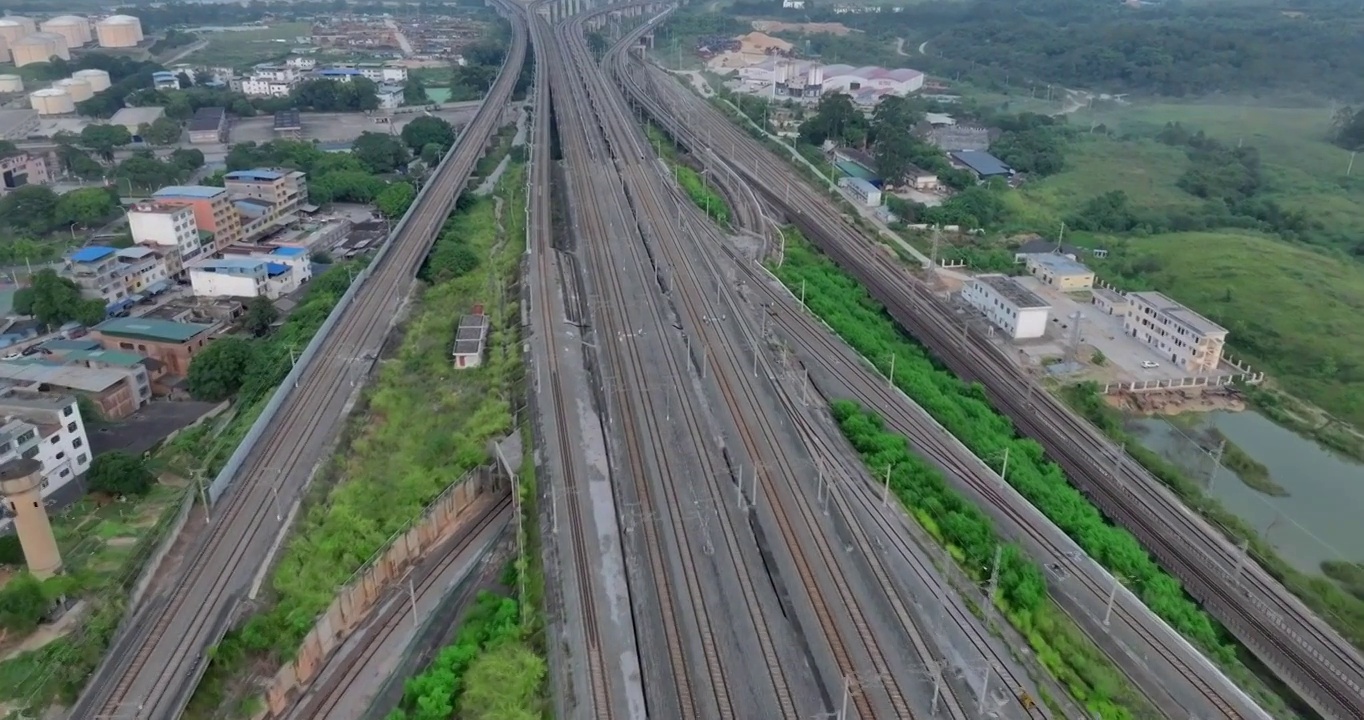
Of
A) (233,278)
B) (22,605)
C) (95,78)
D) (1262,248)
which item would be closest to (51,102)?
(95,78)

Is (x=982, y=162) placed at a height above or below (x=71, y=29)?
below

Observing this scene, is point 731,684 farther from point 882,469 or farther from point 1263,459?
point 1263,459

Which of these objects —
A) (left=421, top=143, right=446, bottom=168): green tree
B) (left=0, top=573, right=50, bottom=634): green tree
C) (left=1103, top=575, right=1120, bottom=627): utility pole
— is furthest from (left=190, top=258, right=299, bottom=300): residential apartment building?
(left=1103, top=575, right=1120, bottom=627): utility pole

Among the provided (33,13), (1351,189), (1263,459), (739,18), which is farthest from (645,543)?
(33,13)

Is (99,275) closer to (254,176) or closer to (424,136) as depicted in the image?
(254,176)

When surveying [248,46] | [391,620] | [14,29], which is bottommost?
[391,620]

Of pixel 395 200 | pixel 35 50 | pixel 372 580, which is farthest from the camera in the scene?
pixel 35 50
